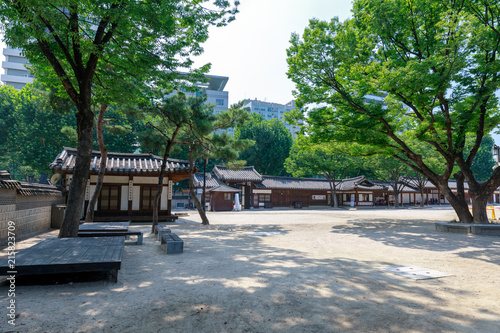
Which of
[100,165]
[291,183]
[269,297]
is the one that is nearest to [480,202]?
[269,297]

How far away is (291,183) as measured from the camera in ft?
125

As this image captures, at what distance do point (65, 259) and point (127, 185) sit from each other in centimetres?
1336

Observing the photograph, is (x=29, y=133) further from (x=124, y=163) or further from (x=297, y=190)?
(x=297, y=190)

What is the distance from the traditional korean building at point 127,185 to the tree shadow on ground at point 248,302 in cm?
1124

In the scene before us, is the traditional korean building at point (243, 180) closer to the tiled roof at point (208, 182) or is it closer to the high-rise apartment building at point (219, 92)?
the tiled roof at point (208, 182)

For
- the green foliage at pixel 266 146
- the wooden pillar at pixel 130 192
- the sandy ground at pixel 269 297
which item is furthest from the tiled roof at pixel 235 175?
the sandy ground at pixel 269 297

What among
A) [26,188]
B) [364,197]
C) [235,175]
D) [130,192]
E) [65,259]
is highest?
[235,175]

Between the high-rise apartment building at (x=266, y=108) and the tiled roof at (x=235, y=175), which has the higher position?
the high-rise apartment building at (x=266, y=108)

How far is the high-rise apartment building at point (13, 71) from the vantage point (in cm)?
6406

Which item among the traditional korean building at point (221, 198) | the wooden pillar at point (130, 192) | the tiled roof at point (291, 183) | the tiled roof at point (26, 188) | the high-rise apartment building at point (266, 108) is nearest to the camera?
the tiled roof at point (26, 188)

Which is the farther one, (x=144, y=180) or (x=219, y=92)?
(x=219, y=92)

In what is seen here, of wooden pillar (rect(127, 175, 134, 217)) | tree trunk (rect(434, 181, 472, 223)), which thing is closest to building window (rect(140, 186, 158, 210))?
wooden pillar (rect(127, 175, 134, 217))

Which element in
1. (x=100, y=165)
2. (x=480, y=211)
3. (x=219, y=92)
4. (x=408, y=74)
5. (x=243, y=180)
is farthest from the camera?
(x=219, y=92)

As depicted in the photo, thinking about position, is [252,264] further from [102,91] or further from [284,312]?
[102,91]
